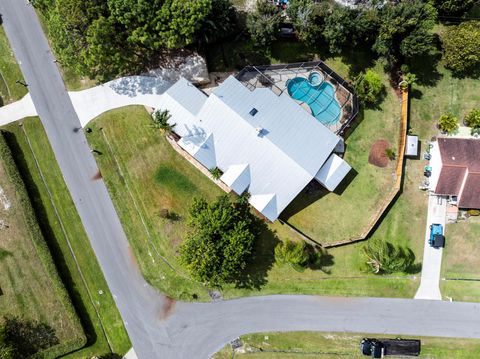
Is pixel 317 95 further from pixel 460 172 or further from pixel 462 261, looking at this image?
pixel 462 261

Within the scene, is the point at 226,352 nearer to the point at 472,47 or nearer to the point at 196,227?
the point at 196,227

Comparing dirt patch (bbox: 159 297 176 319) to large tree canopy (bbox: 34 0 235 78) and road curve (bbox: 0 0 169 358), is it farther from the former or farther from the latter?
large tree canopy (bbox: 34 0 235 78)

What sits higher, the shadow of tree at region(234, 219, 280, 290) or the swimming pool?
the swimming pool

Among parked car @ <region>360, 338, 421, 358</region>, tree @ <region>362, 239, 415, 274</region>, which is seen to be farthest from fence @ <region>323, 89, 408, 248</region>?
parked car @ <region>360, 338, 421, 358</region>

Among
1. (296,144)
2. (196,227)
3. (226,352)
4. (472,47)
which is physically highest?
(472,47)

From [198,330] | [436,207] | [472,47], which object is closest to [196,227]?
[198,330]

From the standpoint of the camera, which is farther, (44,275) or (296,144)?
(44,275)

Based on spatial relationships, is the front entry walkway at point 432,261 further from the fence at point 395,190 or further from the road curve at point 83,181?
the road curve at point 83,181
